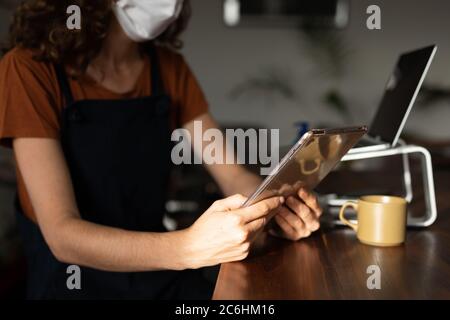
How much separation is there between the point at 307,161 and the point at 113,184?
55 centimetres

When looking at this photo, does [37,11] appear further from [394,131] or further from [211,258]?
[394,131]

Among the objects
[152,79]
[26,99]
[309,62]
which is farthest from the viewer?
[309,62]

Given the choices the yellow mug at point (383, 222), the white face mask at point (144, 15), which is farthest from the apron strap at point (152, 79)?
the yellow mug at point (383, 222)

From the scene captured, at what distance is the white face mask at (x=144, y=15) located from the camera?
128 cm

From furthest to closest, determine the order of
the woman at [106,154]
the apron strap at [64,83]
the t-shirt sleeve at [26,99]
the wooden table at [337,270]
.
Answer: the apron strap at [64,83] < the t-shirt sleeve at [26,99] < the woman at [106,154] < the wooden table at [337,270]

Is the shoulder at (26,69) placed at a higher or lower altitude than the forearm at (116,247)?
higher

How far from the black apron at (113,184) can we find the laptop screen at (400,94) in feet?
1.78

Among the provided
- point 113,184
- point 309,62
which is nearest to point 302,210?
point 113,184

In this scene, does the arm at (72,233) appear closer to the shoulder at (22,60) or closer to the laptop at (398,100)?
the shoulder at (22,60)

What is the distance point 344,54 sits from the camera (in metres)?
3.98

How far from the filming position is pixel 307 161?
3.00 ft

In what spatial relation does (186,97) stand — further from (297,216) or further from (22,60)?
(297,216)
